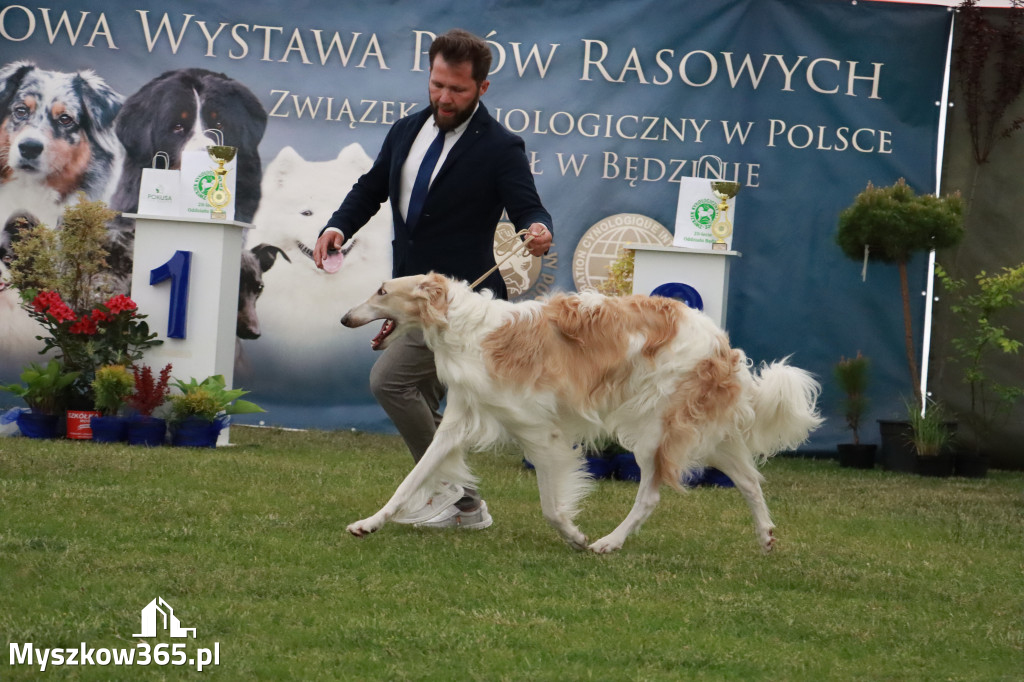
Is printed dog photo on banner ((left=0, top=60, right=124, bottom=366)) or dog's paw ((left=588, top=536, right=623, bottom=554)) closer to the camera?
dog's paw ((left=588, top=536, right=623, bottom=554))

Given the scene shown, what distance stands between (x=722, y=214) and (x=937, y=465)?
253cm

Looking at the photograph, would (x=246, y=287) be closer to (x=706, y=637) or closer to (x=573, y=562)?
(x=573, y=562)

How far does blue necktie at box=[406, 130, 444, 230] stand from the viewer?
5.34 m

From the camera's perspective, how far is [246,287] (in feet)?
32.1

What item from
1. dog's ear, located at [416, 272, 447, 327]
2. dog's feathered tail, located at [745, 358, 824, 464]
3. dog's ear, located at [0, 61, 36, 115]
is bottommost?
dog's feathered tail, located at [745, 358, 824, 464]

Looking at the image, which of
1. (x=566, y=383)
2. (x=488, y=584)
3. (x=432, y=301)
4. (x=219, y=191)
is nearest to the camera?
(x=488, y=584)

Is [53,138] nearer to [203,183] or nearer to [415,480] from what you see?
[203,183]

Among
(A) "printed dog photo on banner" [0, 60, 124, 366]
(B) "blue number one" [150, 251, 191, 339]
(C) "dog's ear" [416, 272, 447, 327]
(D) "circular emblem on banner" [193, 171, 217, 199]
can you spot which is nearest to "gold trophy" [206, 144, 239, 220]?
(D) "circular emblem on banner" [193, 171, 217, 199]

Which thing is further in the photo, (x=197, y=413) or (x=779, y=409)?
(x=197, y=413)

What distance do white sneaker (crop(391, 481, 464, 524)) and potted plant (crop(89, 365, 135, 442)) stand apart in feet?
11.3

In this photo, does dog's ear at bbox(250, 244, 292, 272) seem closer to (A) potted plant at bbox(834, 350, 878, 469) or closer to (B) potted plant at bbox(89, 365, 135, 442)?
(B) potted plant at bbox(89, 365, 135, 442)

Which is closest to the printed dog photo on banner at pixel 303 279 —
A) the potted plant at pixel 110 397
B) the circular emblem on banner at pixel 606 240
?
the circular emblem on banner at pixel 606 240

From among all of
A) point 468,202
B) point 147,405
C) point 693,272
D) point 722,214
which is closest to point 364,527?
point 468,202

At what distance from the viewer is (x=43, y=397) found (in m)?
8.31
